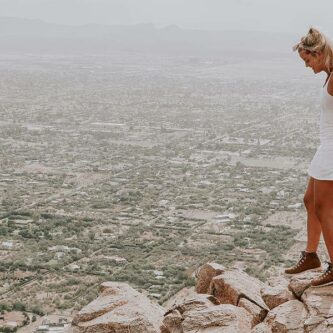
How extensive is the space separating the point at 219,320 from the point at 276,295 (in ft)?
2.59

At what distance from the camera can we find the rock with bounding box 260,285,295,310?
9758 mm

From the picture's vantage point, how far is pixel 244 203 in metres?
50.8

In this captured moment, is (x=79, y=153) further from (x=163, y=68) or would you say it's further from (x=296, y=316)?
(x=163, y=68)

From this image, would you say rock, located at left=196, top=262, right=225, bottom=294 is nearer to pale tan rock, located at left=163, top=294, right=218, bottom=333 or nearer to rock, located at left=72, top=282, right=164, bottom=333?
rock, located at left=72, top=282, right=164, bottom=333

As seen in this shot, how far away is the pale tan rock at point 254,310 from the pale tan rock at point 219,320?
83 mm

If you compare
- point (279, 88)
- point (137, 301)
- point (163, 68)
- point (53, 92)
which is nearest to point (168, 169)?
point (137, 301)

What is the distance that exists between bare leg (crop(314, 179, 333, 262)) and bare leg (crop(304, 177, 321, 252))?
1.03 ft

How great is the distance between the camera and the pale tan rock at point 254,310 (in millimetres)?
9766

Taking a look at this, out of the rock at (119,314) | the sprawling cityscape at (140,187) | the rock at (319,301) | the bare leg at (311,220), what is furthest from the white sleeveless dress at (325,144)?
the sprawling cityscape at (140,187)

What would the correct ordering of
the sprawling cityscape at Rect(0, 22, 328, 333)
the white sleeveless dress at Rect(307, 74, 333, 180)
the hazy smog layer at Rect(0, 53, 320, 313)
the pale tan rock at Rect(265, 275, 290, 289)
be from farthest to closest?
the hazy smog layer at Rect(0, 53, 320, 313)
the sprawling cityscape at Rect(0, 22, 328, 333)
the pale tan rock at Rect(265, 275, 290, 289)
the white sleeveless dress at Rect(307, 74, 333, 180)

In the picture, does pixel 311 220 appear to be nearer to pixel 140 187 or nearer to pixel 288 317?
pixel 288 317

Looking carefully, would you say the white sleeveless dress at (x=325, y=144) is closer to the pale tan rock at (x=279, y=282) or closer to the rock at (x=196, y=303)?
the pale tan rock at (x=279, y=282)

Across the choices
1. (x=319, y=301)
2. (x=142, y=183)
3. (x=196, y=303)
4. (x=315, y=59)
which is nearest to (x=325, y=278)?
(x=319, y=301)

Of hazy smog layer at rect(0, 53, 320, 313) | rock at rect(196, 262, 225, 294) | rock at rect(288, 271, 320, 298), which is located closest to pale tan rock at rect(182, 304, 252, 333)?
rock at rect(288, 271, 320, 298)
